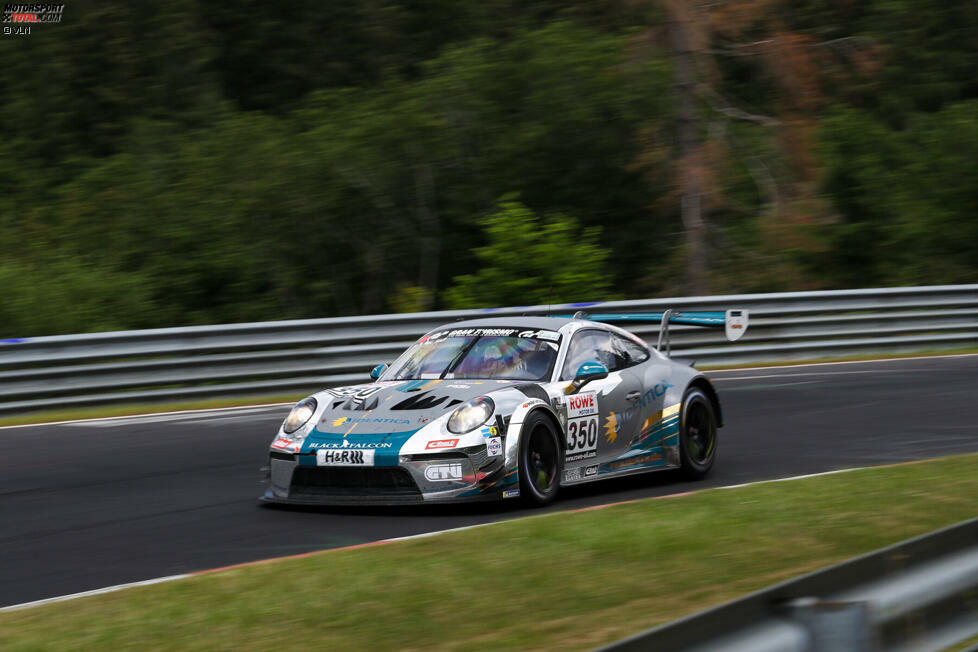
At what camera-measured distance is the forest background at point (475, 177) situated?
22.8 m

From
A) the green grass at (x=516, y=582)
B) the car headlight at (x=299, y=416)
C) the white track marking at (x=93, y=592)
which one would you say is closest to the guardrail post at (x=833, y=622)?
the green grass at (x=516, y=582)

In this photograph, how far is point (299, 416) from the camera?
9289 mm

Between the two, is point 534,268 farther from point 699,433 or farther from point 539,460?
point 539,460

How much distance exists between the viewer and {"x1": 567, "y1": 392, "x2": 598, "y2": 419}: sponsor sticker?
9539 millimetres

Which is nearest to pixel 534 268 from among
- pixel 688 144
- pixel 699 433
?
pixel 688 144

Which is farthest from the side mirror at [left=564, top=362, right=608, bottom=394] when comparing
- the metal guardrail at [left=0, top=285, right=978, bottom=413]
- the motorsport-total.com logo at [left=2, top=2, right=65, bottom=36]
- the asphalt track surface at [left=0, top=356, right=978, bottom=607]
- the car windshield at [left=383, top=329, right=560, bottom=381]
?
the motorsport-total.com logo at [left=2, top=2, right=65, bottom=36]

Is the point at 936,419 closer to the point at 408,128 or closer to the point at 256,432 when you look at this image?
the point at 256,432

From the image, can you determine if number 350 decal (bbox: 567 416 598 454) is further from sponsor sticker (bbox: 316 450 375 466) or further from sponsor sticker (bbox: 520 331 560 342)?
sponsor sticker (bbox: 316 450 375 466)

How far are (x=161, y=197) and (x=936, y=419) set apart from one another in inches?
650

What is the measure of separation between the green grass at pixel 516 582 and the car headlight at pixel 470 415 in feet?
2.90

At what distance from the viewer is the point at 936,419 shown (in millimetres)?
13000

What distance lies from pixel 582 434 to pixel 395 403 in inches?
54.5

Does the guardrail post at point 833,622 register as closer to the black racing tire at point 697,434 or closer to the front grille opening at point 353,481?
the front grille opening at point 353,481

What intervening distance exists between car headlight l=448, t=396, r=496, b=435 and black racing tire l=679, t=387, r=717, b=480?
2.06 metres
